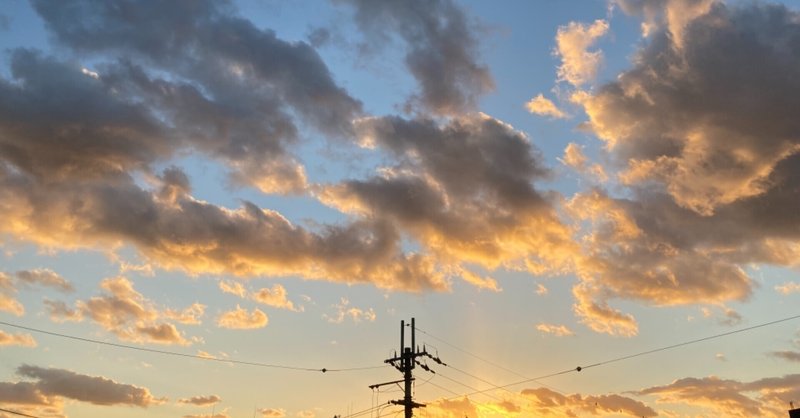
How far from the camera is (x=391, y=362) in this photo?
2670 inches

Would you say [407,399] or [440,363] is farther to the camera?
A: [440,363]

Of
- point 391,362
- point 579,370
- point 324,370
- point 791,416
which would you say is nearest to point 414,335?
point 391,362

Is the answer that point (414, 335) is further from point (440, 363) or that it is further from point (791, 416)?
point (791, 416)

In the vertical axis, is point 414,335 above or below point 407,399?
above

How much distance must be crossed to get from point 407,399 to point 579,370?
1415 cm

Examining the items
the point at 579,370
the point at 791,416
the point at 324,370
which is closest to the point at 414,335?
the point at 324,370

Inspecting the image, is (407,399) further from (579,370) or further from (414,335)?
(579,370)

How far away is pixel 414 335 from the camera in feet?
226

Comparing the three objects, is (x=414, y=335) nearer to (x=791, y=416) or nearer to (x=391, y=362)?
(x=391, y=362)

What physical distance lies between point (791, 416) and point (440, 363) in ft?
108

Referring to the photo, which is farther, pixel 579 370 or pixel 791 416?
pixel 791 416

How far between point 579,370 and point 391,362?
15.6 metres

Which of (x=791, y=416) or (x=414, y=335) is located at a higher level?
(x=414, y=335)

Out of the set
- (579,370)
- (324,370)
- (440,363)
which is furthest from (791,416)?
(324,370)
